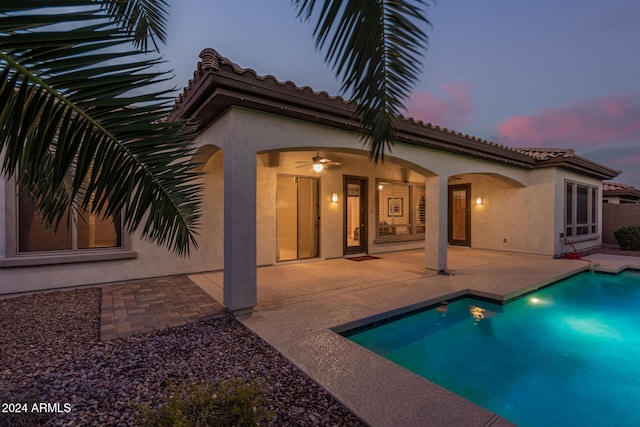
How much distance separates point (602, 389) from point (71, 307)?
7.82 metres

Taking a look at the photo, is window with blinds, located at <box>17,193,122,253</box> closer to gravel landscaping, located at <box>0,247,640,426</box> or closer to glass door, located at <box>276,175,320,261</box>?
gravel landscaping, located at <box>0,247,640,426</box>

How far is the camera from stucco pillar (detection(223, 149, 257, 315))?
4.48 m

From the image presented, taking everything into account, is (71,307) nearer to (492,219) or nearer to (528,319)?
(528,319)

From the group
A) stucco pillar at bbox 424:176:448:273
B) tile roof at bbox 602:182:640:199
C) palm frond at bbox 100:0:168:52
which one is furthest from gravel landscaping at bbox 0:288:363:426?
tile roof at bbox 602:182:640:199

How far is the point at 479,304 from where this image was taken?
19.7ft

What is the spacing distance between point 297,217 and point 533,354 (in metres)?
6.89

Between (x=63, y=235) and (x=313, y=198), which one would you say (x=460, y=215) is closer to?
(x=313, y=198)

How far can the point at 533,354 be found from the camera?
167 inches

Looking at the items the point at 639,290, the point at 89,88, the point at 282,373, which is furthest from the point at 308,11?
the point at 639,290

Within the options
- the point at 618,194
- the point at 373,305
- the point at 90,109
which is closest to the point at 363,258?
the point at 373,305

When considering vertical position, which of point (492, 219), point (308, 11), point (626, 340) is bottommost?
point (626, 340)

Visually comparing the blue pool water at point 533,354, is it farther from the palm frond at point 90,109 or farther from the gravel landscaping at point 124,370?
the palm frond at point 90,109

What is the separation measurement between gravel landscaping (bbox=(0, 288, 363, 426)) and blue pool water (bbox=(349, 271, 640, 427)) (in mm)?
1723

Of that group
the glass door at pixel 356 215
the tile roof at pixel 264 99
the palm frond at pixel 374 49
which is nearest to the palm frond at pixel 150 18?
the tile roof at pixel 264 99
